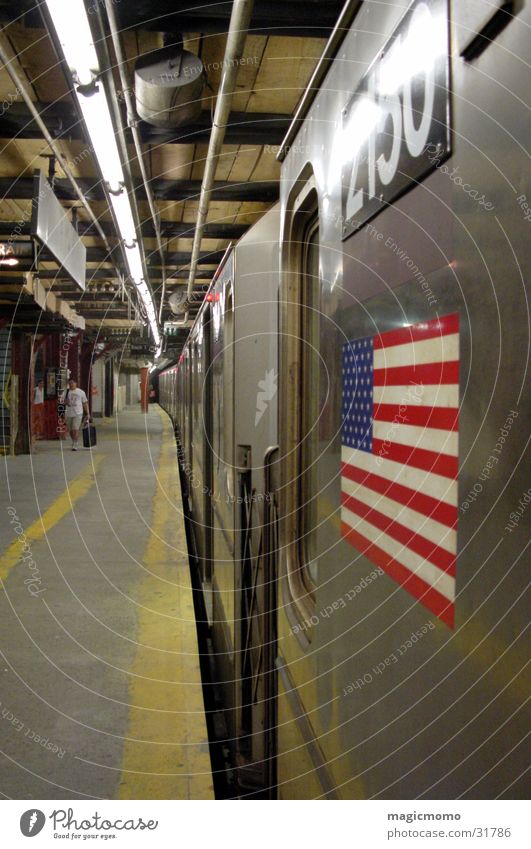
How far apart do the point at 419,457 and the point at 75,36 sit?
265 cm

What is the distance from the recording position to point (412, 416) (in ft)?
3.18

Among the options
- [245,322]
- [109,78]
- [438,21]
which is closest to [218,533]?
[245,322]

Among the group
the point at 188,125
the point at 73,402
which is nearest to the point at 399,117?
the point at 188,125

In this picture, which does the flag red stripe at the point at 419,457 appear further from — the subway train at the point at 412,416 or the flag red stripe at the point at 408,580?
the flag red stripe at the point at 408,580

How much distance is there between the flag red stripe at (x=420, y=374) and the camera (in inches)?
32.9

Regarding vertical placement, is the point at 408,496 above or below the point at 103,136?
below

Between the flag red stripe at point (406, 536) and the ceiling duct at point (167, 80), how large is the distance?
125 inches

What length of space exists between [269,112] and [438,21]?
14.7ft

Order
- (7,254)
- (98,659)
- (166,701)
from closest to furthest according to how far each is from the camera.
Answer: (166,701) → (98,659) → (7,254)

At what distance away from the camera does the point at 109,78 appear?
3146 mm

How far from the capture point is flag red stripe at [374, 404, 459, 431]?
2.74ft

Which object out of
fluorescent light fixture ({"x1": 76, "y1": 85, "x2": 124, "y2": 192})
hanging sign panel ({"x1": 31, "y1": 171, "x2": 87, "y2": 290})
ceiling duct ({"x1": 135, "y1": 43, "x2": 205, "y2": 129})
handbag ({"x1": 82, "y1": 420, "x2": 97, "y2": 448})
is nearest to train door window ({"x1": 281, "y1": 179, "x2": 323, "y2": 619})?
fluorescent light fixture ({"x1": 76, "y1": 85, "x2": 124, "y2": 192})
